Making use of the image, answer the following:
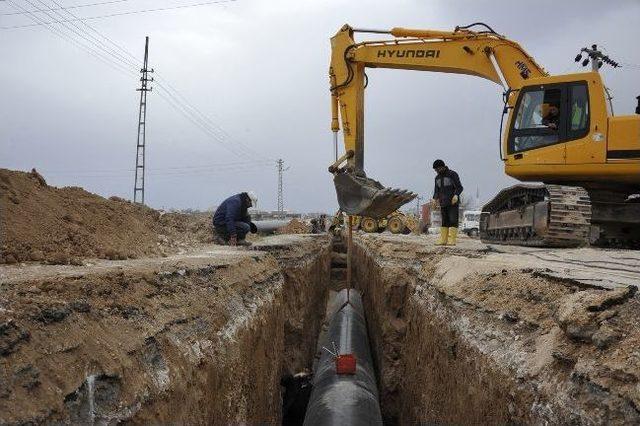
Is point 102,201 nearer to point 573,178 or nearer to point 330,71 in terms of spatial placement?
point 330,71

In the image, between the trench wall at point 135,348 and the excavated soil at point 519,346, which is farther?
the excavated soil at point 519,346

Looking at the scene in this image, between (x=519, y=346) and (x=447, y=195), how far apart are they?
6.46 meters

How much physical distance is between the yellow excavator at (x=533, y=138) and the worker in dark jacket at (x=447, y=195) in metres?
1.03

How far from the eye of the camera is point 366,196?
7.46m

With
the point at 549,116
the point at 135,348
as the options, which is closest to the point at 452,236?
the point at 549,116

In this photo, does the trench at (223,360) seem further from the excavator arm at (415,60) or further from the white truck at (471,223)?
the white truck at (471,223)

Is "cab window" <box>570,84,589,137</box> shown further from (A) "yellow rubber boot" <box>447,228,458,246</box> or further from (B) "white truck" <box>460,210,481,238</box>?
(B) "white truck" <box>460,210,481,238</box>

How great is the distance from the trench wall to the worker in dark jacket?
16.4ft

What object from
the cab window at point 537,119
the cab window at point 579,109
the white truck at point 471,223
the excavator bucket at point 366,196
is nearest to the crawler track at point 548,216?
the cab window at point 537,119

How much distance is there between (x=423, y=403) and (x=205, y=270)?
2780mm

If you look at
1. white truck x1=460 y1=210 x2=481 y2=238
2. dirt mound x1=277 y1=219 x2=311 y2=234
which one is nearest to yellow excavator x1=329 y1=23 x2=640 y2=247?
dirt mound x1=277 y1=219 x2=311 y2=234

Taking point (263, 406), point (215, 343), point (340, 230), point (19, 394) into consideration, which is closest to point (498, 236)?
point (263, 406)

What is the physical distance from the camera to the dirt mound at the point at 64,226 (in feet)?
16.3

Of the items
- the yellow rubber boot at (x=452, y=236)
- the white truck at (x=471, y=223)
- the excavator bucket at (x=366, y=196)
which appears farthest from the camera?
the white truck at (x=471, y=223)
